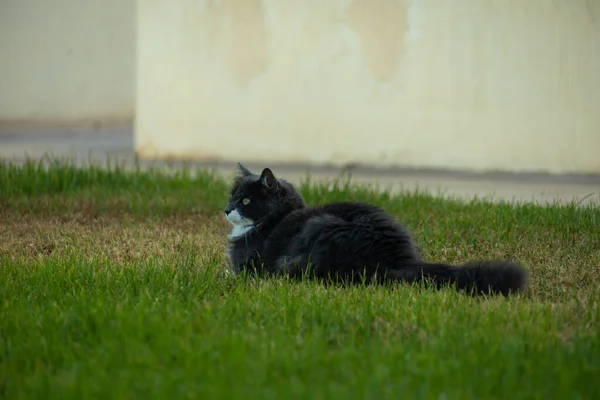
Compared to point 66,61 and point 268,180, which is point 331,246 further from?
point 66,61

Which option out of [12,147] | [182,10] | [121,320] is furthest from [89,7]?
[121,320]

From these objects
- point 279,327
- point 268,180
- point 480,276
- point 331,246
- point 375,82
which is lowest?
point 279,327

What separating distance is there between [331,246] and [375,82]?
17.9ft

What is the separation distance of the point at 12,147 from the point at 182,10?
3.50 meters

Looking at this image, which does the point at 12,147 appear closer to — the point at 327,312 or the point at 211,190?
the point at 211,190

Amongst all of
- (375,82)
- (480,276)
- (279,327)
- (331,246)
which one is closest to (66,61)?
(375,82)

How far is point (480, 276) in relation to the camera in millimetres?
4605

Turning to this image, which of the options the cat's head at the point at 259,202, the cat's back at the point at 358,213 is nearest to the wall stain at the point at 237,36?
the cat's head at the point at 259,202

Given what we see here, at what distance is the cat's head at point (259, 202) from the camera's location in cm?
535

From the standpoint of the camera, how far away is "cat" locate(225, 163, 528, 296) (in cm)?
464

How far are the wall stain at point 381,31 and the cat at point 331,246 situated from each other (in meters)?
4.80

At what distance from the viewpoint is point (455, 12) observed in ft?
32.0

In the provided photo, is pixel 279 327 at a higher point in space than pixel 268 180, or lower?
lower

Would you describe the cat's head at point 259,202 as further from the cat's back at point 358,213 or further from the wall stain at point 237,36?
the wall stain at point 237,36
